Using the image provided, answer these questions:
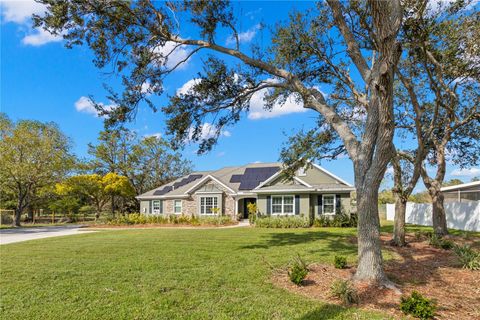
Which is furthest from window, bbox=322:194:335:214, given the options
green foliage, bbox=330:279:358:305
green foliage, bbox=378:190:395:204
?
green foliage, bbox=378:190:395:204

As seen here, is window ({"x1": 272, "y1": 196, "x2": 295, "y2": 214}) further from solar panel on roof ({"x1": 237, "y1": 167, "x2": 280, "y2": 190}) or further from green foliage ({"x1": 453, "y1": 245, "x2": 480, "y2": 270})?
green foliage ({"x1": 453, "y1": 245, "x2": 480, "y2": 270})

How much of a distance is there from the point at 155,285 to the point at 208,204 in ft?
68.3

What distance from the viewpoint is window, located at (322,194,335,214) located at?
867 inches

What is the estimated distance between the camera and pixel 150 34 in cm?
882

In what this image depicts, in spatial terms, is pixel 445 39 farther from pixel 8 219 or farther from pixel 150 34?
pixel 8 219

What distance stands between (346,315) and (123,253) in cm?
725

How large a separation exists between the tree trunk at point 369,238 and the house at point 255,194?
10.7 m

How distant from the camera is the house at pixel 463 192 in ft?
73.1

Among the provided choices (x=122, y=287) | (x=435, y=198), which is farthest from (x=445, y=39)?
(x=122, y=287)

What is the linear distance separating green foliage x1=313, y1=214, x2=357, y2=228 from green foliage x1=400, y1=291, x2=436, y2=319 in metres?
16.0

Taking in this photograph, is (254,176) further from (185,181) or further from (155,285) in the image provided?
(155,285)

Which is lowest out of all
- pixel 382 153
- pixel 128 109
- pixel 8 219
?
pixel 8 219

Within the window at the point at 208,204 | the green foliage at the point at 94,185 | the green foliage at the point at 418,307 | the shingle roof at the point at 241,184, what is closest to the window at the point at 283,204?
the shingle roof at the point at 241,184

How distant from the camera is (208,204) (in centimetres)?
2716
